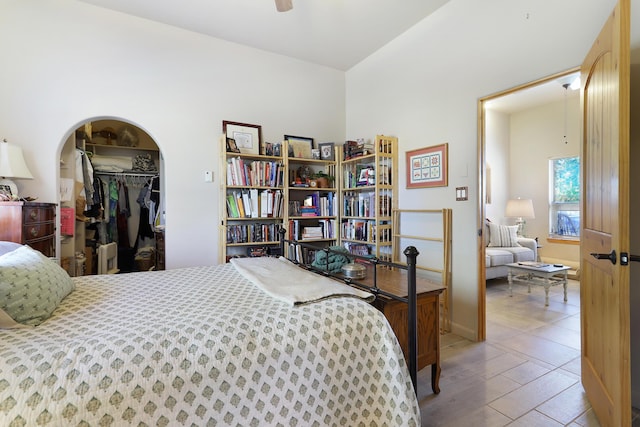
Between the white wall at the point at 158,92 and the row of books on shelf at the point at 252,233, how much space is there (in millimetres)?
222

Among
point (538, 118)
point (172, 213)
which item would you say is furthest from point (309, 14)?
point (538, 118)

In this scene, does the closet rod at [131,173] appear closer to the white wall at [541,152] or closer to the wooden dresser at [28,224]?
the wooden dresser at [28,224]

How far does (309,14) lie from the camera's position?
3090mm

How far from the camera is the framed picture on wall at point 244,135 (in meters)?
3.62

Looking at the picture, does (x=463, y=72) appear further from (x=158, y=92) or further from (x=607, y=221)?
(x=158, y=92)

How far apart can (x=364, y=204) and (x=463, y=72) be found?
1651 millimetres

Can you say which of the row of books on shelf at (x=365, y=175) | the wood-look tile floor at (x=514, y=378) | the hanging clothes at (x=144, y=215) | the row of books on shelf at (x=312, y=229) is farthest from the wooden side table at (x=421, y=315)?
the hanging clothes at (x=144, y=215)

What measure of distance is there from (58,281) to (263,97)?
302 centimetres

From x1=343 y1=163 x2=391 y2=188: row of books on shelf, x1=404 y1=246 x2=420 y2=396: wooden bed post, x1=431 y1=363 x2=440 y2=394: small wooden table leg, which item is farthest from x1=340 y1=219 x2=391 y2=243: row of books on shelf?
x1=404 y1=246 x2=420 y2=396: wooden bed post

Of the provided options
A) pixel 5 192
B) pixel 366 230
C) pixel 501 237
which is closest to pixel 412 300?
pixel 366 230

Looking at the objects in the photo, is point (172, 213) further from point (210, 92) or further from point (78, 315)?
point (78, 315)

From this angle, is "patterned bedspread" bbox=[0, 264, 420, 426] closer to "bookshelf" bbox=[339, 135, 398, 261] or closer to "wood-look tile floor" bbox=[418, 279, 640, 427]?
"wood-look tile floor" bbox=[418, 279, 640, 427]

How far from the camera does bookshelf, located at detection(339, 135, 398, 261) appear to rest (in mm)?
3469

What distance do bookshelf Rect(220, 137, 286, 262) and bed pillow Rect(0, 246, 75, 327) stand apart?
1986 millimetres
